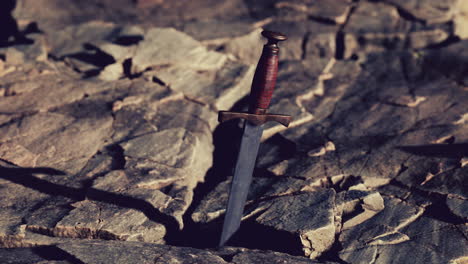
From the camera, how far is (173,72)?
430 cm

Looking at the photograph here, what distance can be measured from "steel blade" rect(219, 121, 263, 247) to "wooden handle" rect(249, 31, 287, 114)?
0.12 meters

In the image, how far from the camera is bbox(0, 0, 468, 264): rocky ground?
256 cm

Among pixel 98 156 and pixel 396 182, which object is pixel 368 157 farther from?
pixel 98 156

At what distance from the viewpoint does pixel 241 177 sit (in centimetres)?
246

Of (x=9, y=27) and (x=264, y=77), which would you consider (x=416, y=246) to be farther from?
(x=9, y=27)

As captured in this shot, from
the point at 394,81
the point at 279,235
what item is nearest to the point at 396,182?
the point at 279,235

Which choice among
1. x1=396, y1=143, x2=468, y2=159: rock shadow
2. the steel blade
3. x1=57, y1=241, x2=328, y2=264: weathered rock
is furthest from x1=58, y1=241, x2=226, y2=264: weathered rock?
x1=396, y1=143, x2=468, y2=159: rock shadow

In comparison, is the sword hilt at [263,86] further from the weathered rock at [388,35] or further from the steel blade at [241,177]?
the weathered rock at [388,35]

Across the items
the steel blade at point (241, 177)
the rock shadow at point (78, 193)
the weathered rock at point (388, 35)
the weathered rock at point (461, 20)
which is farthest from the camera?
the weathered rock at point (461, 20)

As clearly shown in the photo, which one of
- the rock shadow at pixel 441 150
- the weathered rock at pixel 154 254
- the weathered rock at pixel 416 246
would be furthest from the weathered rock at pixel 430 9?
the weathered rock at pixel 154 254

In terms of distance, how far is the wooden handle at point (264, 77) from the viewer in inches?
84.5

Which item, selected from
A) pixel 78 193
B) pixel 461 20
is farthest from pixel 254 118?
pixel 461 20

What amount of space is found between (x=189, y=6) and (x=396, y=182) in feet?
13.8

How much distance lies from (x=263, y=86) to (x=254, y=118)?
19cm
